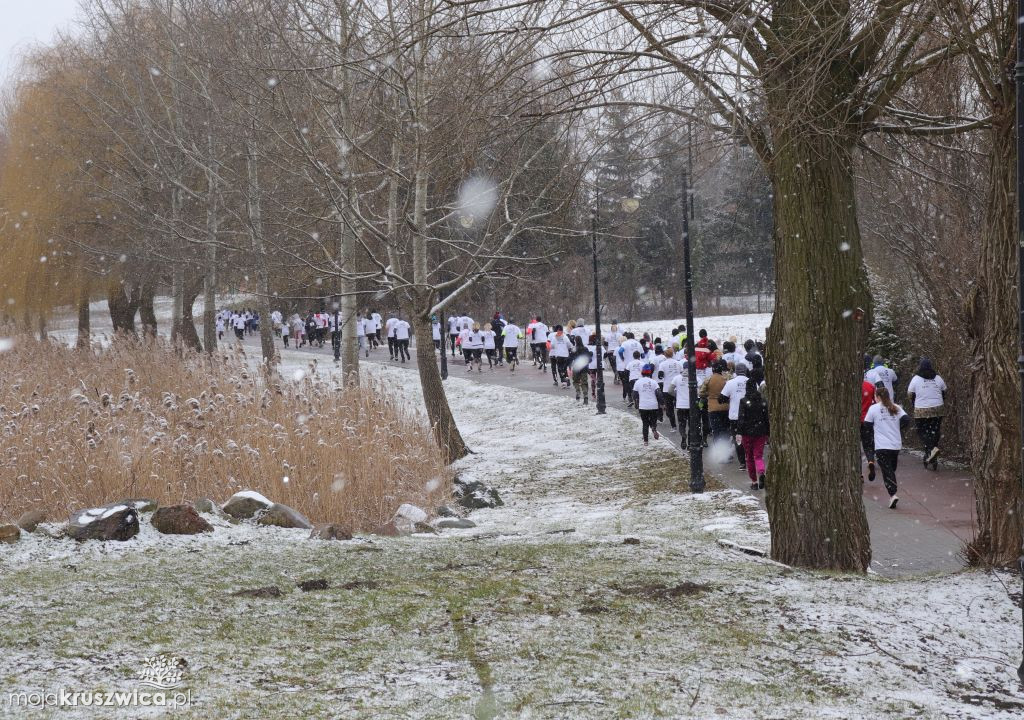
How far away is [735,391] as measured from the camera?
16.4m

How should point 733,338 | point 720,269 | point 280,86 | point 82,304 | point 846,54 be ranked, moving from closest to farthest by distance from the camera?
point 846,54
point 280,86
point 733,338
point 82,304
point 720,269

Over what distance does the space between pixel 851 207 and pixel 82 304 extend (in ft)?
103

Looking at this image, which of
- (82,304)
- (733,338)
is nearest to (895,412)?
(733,338)

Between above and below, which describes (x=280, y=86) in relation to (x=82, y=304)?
above

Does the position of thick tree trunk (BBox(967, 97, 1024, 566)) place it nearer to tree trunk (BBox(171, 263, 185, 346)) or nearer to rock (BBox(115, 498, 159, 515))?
rock (BBox(115, 498, 159, 515))

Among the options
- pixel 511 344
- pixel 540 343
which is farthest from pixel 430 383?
pixel 511 344

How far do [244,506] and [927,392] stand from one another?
37.8 feet

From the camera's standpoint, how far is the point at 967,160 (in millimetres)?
14766

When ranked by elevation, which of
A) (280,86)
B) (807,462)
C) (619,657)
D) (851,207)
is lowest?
(619,657)

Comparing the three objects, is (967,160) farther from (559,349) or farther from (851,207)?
(559,349)

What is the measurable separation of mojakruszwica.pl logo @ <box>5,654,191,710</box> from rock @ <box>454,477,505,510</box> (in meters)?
9.13

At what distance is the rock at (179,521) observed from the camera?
7.98 m

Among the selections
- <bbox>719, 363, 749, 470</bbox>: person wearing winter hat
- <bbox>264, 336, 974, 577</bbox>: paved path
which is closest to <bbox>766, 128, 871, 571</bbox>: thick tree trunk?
<bbox>264, 336, 974, 577</bbox>: paved path

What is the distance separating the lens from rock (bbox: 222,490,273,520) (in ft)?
29.0
